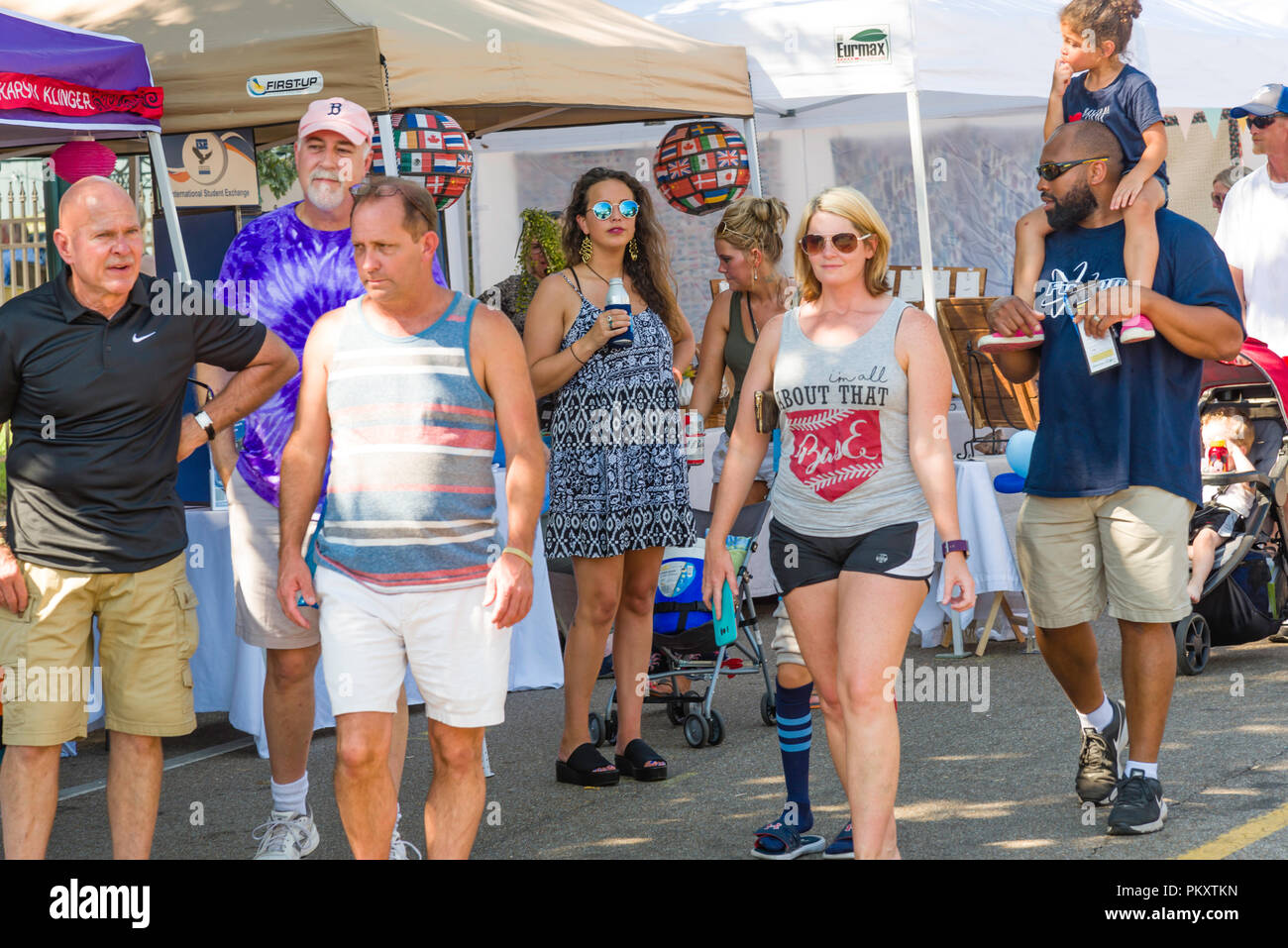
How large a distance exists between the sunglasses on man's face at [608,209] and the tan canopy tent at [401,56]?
5.96 ft

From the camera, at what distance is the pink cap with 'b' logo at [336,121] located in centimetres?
432

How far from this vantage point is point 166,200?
22.2 ft

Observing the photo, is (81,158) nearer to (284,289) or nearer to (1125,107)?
(284,289)

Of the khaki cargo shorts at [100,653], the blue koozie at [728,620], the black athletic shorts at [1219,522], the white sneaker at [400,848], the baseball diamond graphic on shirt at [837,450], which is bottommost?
the white sneaker at [400,848]

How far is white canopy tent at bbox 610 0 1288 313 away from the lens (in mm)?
8883

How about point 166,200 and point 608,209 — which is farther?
point 166,200

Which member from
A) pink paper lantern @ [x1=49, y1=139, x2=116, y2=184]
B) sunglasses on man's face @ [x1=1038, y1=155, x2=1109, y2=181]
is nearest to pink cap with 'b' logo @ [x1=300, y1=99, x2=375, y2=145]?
sunglasses on man's face @ [x1=1038, y1=155, x2=1109, y2=181]

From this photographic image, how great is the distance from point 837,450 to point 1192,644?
360 cm

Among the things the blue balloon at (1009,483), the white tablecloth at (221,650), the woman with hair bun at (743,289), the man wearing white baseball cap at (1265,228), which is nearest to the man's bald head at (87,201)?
the white tablecloth at (221,650)

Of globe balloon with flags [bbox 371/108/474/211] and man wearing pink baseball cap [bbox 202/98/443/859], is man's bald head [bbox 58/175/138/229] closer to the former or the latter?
man wearing pink baseball cap [bbox 202/98/443/859]

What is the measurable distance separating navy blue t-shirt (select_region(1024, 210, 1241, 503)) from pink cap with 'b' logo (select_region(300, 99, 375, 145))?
225cm

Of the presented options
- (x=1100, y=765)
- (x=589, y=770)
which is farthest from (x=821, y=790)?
(x=1100, y=765)

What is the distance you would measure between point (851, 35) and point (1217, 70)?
118 inches

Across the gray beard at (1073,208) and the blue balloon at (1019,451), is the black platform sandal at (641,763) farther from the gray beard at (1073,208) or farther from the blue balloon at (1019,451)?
the gray beard at (1073,208)
